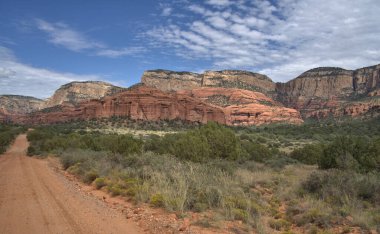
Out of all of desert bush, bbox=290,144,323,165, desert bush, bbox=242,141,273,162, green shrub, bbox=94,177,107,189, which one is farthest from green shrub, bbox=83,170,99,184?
desert bush, bbox=290,144,323,165

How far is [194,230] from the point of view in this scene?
7.99 metres

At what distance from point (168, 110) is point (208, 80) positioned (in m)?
64.4

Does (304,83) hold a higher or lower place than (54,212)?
higher

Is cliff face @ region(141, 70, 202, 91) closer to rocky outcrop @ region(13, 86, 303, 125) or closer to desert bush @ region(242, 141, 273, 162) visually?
rocky outcrop @ region(13, 86, 303, 125)

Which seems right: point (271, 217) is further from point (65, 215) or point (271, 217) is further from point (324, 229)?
point (65, 215)

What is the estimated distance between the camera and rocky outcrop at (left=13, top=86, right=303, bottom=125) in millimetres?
112625

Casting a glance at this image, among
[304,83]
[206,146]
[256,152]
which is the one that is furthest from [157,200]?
[304,83]

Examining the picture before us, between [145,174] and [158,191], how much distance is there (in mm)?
3276

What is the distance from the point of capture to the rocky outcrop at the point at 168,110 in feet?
370

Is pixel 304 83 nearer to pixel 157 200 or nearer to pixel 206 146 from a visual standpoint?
→ pixel 206 146

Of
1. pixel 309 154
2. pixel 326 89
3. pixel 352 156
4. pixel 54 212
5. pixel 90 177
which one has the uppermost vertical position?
pixel 326 89

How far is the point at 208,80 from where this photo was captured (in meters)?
176

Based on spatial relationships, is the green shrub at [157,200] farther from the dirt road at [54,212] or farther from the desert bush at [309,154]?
the desert bush at [309,154]

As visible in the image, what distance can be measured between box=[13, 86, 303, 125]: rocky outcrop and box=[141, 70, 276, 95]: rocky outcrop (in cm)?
2100
